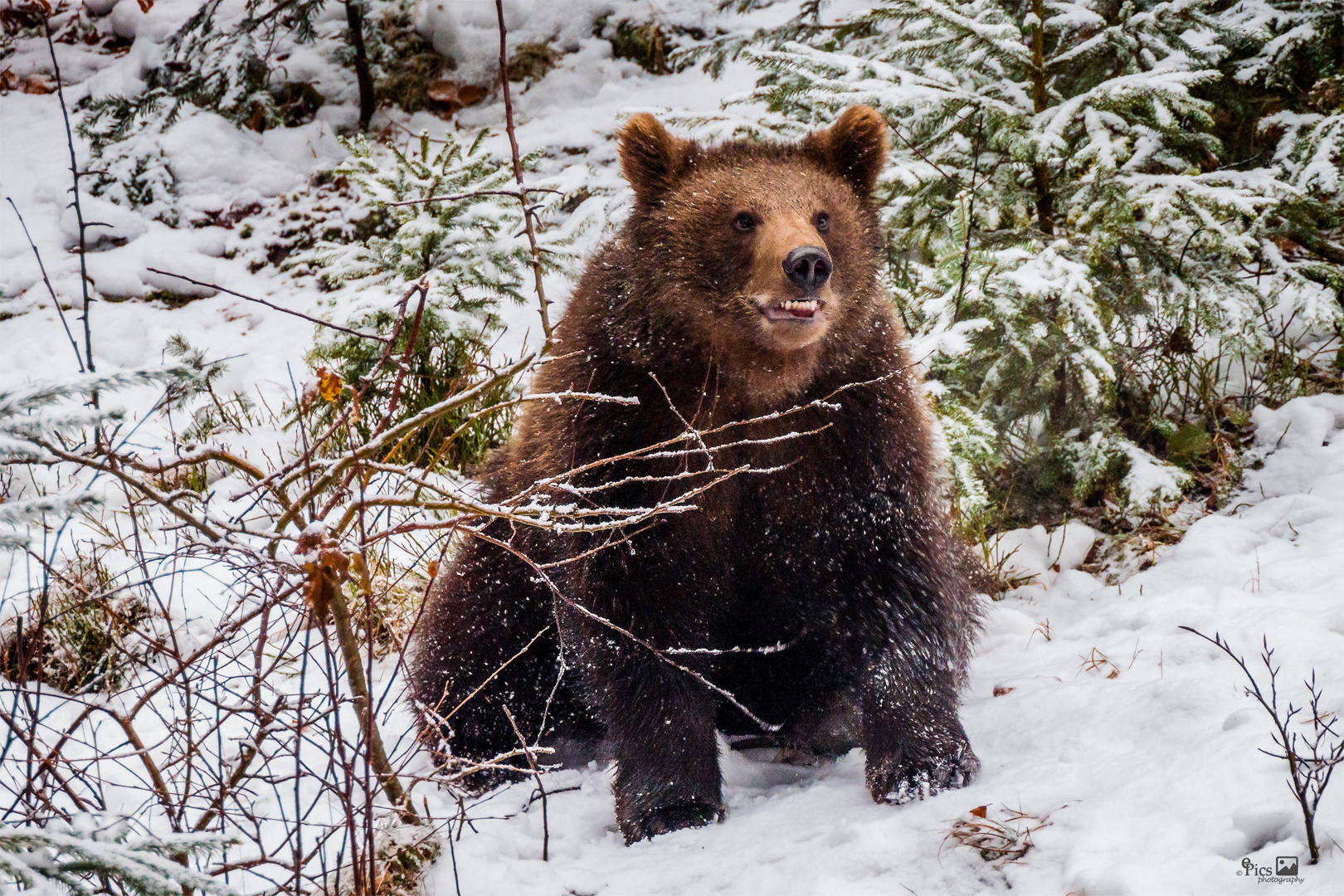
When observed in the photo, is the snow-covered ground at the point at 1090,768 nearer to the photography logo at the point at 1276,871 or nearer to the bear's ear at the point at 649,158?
the photography logo at the point at 1276,871

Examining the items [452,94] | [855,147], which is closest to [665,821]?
[855,147]

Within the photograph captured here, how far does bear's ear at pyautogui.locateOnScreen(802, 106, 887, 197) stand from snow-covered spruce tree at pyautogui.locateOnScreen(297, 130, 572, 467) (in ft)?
6.80

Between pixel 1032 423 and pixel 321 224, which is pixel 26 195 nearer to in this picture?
pixel 321 224

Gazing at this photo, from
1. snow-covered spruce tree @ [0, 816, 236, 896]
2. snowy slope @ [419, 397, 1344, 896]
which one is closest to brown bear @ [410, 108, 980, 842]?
snowy slope @ [419, 397, 1344, 896]

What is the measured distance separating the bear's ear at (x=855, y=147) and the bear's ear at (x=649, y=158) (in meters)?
0.45

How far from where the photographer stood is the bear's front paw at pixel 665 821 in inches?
114

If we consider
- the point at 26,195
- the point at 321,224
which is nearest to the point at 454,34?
the point at 321,224

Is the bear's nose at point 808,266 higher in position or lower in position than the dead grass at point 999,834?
higher

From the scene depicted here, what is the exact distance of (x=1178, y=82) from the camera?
13.3 feet

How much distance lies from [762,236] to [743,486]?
73 centimetres

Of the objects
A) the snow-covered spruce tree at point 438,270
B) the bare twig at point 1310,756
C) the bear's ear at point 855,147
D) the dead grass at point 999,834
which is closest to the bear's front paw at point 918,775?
the dead grass at point 999,834

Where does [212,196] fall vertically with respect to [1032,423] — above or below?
above

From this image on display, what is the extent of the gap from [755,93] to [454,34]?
205 inches

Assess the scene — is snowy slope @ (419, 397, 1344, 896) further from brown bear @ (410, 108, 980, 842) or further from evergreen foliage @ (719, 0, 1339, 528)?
evergreen foliage @ (719, 0, 1339, 528)
